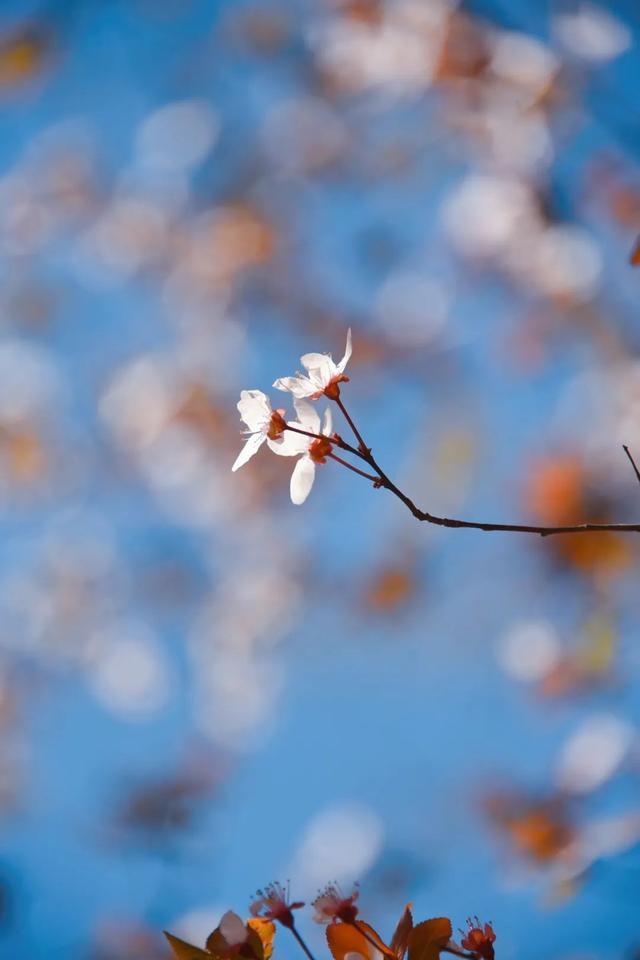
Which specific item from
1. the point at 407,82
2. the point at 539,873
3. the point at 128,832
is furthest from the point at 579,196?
the point at 128,832

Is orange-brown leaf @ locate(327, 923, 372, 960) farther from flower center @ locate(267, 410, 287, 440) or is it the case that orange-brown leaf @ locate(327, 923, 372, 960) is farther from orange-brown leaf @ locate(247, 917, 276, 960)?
flower center @ locate(267, 410, 287, 440)

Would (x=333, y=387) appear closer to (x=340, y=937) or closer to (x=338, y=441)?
(x=338, y=441)

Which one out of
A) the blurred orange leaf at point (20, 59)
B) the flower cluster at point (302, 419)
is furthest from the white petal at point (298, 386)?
the blurred orange leaf at point (20, 59)

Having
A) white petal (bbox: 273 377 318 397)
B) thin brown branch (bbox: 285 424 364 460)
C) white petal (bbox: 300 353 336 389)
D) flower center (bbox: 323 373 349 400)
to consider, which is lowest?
thin brown branch (bbox: 285 424 364 460)

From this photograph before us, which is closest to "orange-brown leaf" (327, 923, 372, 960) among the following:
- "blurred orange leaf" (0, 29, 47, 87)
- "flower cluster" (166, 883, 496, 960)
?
"flower cluster" (166, 883, 496, 960)

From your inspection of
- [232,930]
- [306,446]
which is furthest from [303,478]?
[232,930]

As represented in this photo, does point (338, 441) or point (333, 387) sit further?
point (333, 387)

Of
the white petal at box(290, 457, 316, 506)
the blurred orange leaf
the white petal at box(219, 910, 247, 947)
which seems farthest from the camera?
the blurred orange leaf
